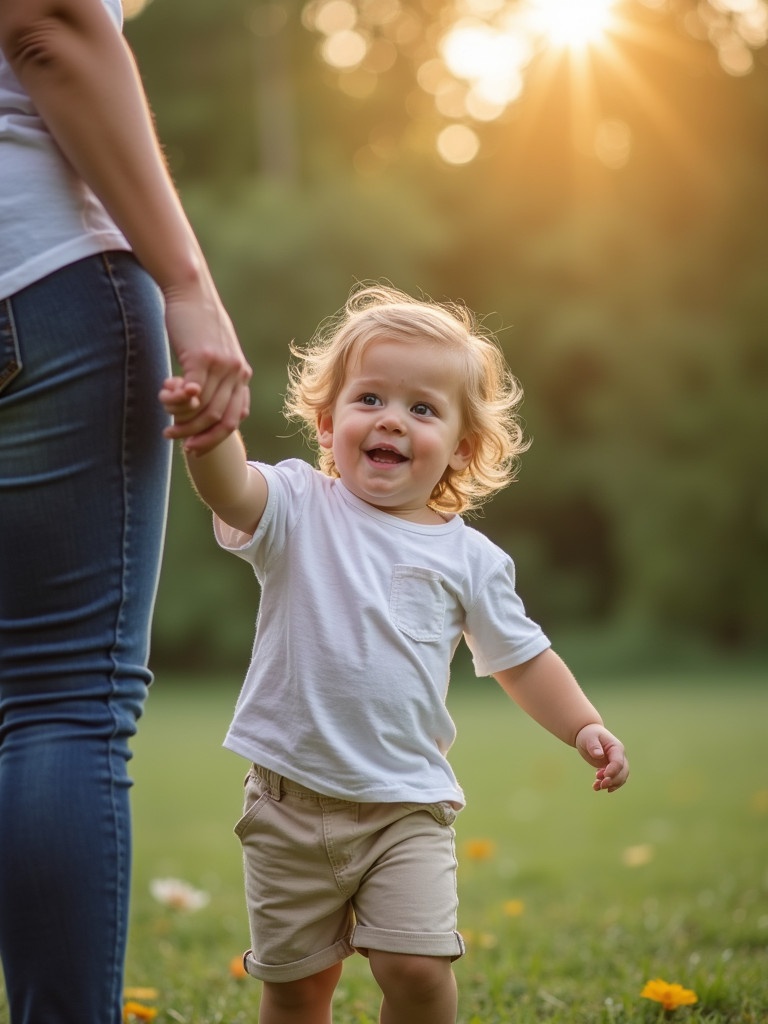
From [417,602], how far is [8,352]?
0.71 m

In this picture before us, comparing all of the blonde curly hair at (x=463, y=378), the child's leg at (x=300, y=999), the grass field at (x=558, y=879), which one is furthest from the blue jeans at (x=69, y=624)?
the grass field at (x=558, y=879)

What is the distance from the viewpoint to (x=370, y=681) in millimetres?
1851

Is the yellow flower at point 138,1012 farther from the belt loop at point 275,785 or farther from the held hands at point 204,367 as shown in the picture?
the held hands at point 204,367

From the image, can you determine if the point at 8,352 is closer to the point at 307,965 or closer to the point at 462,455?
the point at 462,455

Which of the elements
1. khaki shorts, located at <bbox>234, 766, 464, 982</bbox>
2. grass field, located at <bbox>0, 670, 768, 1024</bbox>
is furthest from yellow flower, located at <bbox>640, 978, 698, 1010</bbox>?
Answer: khaki shorts, located at <bbox>234, 766, 464, 982</bbox>

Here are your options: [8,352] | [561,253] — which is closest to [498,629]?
[8,352]

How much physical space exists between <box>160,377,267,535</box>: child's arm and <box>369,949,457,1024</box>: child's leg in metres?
0.64

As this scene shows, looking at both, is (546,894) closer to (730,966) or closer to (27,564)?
(730,966)

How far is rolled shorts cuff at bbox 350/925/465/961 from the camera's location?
1.80 metres

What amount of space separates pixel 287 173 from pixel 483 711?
38.5ft

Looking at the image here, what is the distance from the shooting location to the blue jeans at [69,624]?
58.8 inches

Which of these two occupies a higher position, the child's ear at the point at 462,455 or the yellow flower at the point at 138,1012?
the child's ear at the point at 462,455

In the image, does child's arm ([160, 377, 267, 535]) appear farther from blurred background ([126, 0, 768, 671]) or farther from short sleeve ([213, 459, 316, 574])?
blurred background ([126, 0, 768, 671])

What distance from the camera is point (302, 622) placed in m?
1.87
